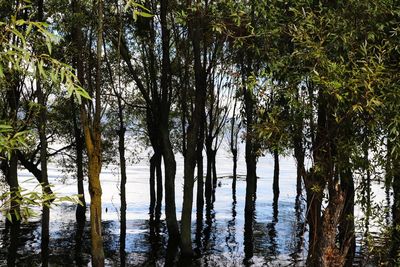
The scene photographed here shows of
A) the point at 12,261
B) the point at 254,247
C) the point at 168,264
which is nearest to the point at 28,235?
the point at 12,261

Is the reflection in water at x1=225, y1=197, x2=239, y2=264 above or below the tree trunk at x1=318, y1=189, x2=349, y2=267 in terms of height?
below

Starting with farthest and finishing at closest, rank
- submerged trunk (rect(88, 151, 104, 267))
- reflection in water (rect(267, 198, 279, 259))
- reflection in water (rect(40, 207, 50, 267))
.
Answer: reflection in water (rect(267, 198, 279, 259)) < reflection in water (rect(40, 207, 50, 267)) < submerged trunk (rect(88, 151, 104, 267))

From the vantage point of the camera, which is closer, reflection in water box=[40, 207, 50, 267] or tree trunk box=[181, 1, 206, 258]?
tree trunk box=[181, 1, 206, 258]

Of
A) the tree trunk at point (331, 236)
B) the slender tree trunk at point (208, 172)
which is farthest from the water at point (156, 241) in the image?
the tree trunk at point (331, 236)

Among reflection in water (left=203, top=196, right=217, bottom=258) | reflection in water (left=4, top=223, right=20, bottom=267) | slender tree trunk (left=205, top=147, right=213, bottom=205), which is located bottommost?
reflection in water (left=203, top=196, right=217, bottom=258)

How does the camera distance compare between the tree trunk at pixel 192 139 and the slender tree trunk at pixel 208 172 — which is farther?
the slender tree trunk at pixel 208 172

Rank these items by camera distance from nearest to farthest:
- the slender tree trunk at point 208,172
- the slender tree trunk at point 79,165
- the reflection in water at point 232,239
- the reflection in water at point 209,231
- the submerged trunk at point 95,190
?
the submerged trunk at point 95,190 → the reflection in water at point 232,239 → the reflection in water at point 209,231 → the slender tree trunk at point 79,165 → the slender tree trunk at point 208,172

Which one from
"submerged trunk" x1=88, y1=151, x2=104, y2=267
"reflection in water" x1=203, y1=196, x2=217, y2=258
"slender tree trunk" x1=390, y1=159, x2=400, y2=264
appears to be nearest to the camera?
"slender tree trunk" x1=390, y1=159, x2=400, y2=264

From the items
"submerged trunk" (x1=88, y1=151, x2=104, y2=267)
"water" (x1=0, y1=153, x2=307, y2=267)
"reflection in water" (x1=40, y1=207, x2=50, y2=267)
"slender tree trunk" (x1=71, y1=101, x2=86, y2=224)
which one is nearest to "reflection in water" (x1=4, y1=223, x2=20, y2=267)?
"water" (x1=0, y1=153, x2=307, y2=267)

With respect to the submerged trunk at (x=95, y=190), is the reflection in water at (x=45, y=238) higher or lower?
lower

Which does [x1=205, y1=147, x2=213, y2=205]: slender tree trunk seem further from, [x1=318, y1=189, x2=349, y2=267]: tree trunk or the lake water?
[x1=318, y1=189, x2=349, y2=267]: tree trunk

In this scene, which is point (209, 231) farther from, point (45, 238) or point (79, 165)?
point (45, 238)

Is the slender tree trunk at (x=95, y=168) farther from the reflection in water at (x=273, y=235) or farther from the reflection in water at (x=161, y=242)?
the reflection in water at (x=273, y=235)

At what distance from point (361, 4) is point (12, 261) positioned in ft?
58.9
